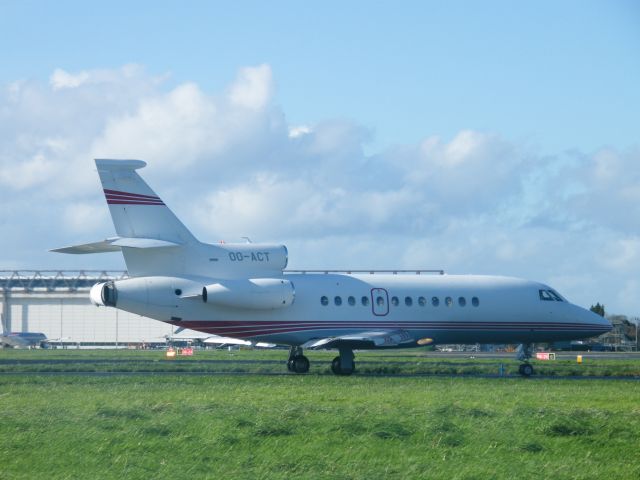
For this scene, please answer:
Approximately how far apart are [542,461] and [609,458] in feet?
4.12

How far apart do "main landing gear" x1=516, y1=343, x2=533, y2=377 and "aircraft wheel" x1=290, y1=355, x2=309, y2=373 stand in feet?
26.1

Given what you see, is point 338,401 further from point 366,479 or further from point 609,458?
point 366,479

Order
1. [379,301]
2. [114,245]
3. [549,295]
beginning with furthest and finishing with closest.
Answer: [549,295] < [379,301] < [114,245]

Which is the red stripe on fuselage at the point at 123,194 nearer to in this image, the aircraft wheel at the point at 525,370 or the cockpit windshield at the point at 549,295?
the aircraft wheel at the point at 525,370

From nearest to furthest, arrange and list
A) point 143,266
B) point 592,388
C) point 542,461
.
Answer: point 542,461 → point 592,388 → point 143,266

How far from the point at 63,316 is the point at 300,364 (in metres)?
86.9

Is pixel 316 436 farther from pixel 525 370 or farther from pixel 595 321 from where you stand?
pixel 595 321

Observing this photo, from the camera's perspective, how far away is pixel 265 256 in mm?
37688

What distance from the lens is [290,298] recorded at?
36875 mm

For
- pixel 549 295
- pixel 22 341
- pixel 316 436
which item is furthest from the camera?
pixel 22 341

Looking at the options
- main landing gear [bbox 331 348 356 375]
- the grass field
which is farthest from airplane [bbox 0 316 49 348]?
the grass field

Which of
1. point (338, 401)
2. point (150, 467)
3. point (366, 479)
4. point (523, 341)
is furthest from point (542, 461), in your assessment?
point (523, 341)

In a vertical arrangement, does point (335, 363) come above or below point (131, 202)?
below

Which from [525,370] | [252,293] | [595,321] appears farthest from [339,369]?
[595,321]
